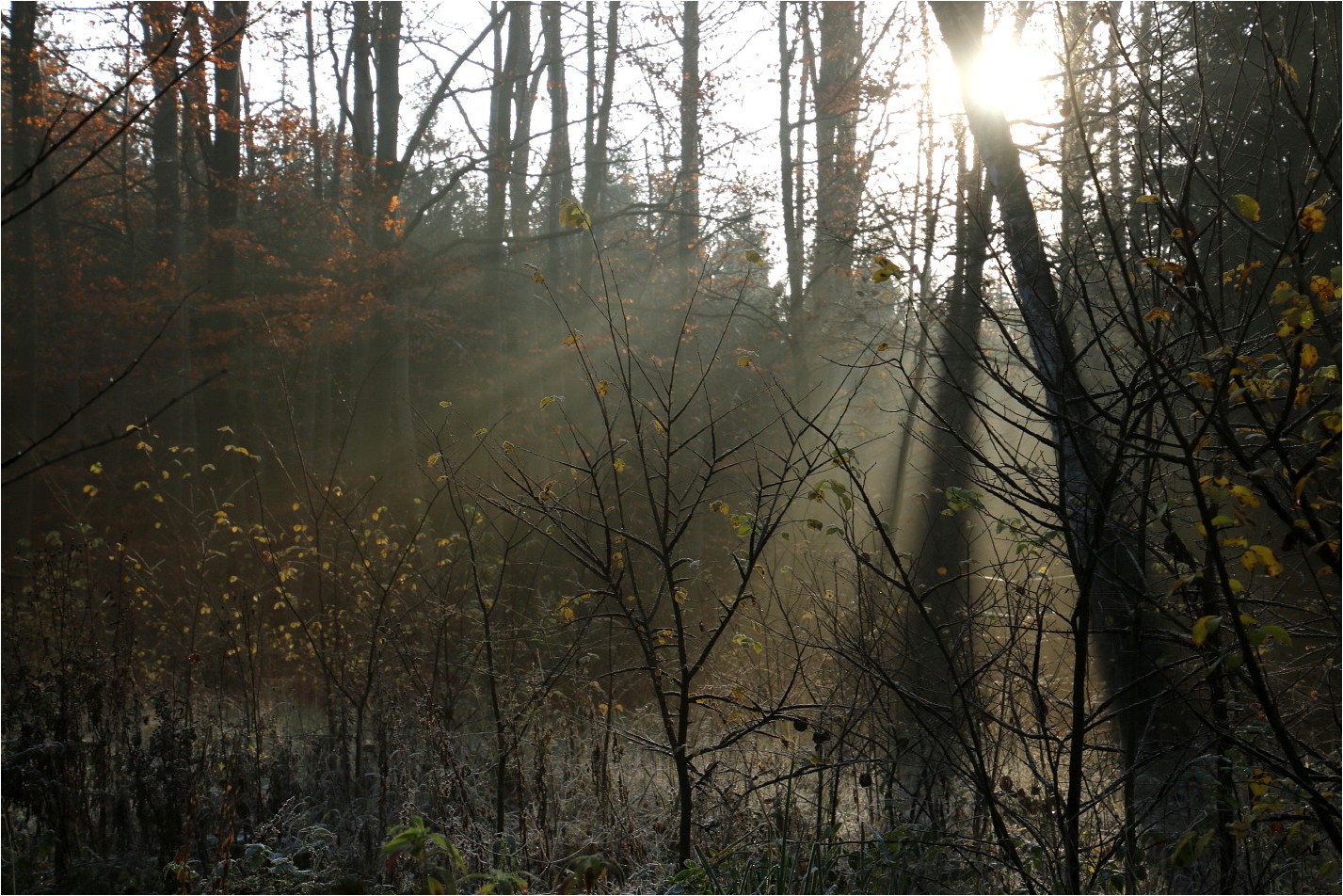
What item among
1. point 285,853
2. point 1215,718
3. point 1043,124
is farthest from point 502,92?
point 1215,718

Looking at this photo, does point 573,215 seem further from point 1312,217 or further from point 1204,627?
point 1204,627

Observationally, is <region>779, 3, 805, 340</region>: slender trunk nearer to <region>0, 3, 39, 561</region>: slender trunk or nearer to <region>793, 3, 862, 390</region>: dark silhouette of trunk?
<region>793, 3, 862, 390</region>: dark silhouette of trunk

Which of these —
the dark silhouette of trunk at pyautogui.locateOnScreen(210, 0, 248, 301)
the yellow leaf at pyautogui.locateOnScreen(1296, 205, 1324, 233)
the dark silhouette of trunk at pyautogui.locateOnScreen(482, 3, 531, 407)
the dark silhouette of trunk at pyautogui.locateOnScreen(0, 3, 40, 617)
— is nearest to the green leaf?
the yellow leaf at pyautogui.locateOnScreen(1296, 205, 1324, 233)

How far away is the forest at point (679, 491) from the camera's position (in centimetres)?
267

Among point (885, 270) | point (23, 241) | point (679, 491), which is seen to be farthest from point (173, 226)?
point (885, 270)

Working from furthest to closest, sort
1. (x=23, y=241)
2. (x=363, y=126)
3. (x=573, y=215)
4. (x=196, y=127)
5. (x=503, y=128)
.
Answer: (x=503, y=128) < (x=363, y=126) < (x=196, y=127) < (x=23, y=241) < (x=573, y=215)

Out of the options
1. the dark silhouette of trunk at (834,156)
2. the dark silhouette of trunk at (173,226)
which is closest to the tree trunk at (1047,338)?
the dark silhouette of trunk at (834,156)

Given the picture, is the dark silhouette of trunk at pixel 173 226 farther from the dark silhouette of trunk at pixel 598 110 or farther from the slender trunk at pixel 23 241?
the dark silhouette of trunk at pixel 598 110

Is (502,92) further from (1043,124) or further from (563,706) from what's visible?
(563,706)

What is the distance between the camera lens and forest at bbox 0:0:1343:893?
267 cm

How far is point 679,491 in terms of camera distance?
11570 mm

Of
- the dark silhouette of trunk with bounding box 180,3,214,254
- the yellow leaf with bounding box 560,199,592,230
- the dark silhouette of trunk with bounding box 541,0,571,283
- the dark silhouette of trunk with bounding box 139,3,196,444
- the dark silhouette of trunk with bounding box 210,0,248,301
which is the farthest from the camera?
the dark silhouette of trunk with bounding box 541,0,571,283

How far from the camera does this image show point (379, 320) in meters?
13.1

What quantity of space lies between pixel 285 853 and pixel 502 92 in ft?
46.3
